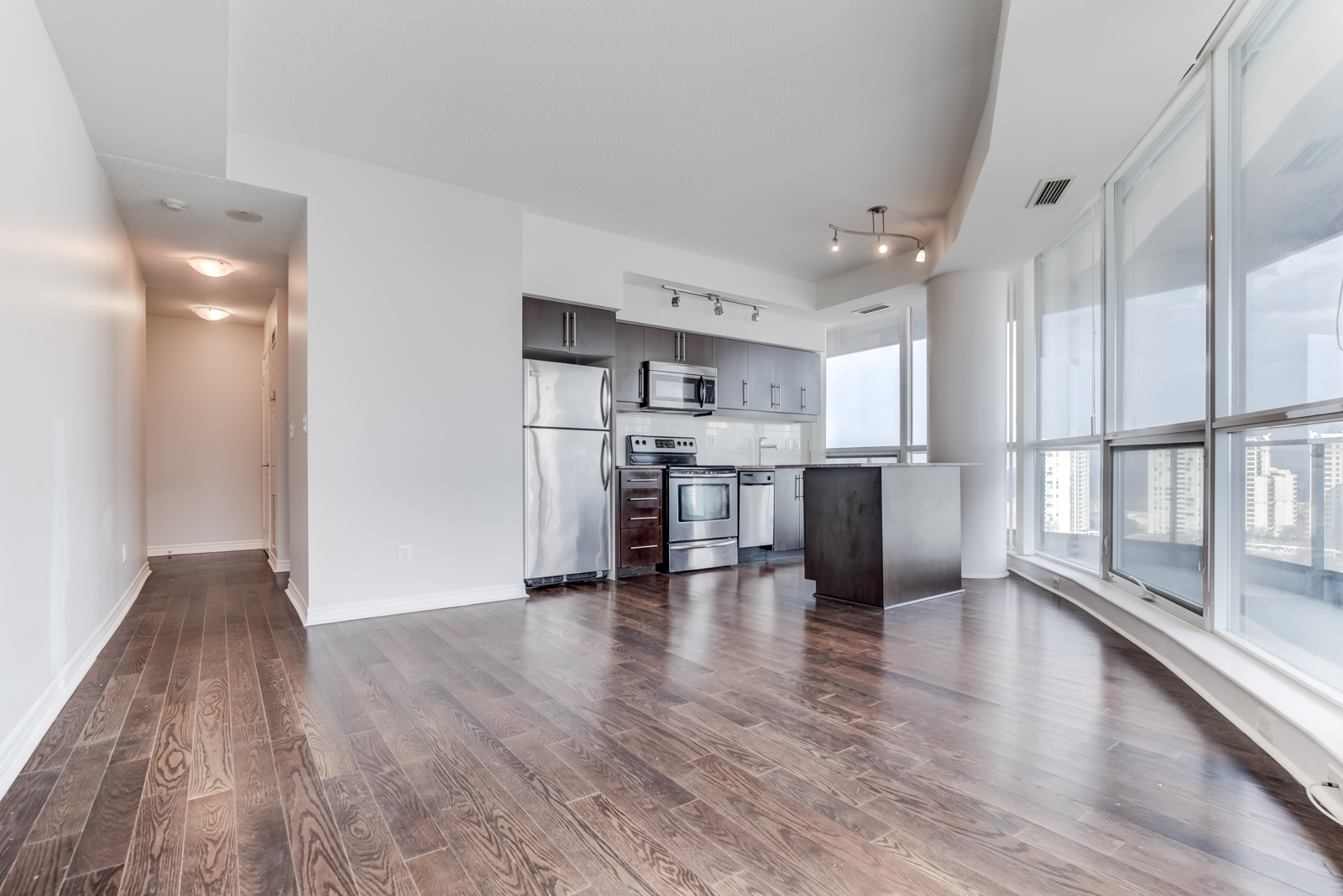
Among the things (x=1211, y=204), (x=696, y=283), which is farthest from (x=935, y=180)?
(x=696, y=283)

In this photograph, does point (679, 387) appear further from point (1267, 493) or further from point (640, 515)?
point (1267, 493)

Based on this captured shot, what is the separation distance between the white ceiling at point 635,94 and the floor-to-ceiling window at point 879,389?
86.6 inches

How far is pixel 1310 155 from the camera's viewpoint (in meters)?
2.11

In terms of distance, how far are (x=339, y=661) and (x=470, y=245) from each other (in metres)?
2.61

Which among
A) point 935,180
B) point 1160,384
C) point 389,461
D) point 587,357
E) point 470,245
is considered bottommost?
point 389,461

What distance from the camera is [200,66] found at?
2465 mm

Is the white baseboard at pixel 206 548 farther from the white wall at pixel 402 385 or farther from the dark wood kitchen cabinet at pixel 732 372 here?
the dark wood kitchen cabinet at pixel 732 372

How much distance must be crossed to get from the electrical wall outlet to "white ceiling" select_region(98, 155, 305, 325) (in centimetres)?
482

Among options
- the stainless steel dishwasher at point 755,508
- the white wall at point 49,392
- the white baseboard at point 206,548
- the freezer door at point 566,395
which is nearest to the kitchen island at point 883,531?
the stainless steel dishwasher at point 755,508

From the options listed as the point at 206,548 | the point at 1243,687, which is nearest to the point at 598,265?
the point at 1243,687

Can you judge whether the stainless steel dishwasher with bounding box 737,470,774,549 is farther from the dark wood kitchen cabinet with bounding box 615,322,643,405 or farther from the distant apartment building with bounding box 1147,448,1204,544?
the distant apartment building with bounding box 1147,448,1204,544

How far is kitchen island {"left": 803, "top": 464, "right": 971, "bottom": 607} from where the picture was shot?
397 cm

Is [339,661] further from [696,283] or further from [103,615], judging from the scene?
[696,283]

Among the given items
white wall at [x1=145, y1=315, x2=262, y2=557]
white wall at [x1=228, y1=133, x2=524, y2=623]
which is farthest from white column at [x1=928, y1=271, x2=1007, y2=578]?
white wall at [x1=145, y1=315, x2=262, y2=557]
